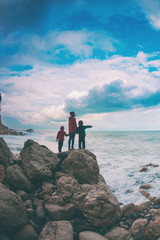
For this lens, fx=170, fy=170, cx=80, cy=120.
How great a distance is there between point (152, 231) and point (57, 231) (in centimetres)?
312

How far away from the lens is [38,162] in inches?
283

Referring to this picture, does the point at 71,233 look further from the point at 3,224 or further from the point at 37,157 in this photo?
the point at 37,157

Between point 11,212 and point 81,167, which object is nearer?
point 11,212

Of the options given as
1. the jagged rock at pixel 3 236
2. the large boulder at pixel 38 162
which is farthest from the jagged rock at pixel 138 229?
the jagged rock at pixel 3 236

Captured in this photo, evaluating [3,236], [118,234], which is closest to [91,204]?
[118,234]

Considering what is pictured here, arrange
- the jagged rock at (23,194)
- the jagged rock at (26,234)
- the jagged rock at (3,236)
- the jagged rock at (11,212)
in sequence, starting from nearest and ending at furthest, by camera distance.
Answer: the jagged rock at (3,236) → the jagged rock at (11,212) → the jagged rock at (26,234) → the jagged rock at (23,194)

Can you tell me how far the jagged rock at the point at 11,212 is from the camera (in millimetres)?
4305

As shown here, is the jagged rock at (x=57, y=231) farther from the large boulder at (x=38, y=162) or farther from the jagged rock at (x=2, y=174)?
Answer: the jagged rock at (x=2, y=174)

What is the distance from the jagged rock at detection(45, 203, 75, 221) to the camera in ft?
17.3

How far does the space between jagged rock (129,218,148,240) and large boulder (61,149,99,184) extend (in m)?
2.38

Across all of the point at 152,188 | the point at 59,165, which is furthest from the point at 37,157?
the point at 152,188

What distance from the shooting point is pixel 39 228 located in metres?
4.93

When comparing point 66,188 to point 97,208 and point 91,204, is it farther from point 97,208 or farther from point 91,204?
point 97,208

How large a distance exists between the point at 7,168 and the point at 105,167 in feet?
32.4
